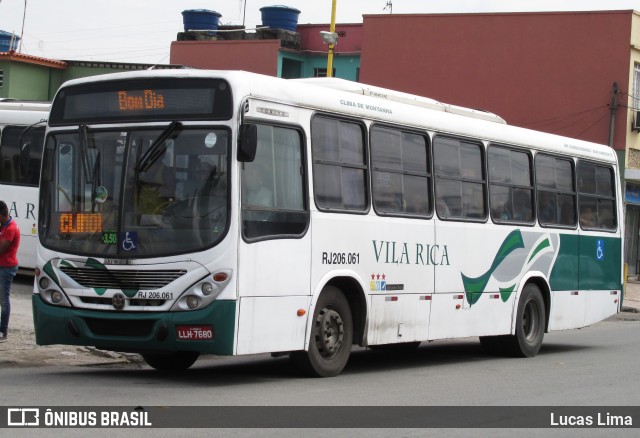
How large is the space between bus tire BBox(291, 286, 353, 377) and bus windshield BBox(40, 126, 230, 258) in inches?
71.1

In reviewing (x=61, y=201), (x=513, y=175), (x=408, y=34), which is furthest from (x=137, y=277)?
(x=408, y=34)

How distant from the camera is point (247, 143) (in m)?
10.8

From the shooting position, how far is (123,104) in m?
11.5

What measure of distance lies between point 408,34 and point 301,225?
31288 millimetres

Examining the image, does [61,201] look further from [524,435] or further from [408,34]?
[408,34]

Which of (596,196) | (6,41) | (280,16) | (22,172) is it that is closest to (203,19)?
(280,16)

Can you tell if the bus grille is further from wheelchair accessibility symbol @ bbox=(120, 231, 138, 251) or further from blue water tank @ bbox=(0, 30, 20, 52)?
blue water tank @ bbox=(0, 30, 20, 52)

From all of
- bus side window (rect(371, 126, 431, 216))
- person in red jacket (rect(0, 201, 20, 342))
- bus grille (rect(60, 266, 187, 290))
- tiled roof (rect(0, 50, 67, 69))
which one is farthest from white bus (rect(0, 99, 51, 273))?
tiled roof (rect(0, 50, 67, 69))

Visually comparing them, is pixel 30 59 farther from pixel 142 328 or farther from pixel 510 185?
pixel 142 328

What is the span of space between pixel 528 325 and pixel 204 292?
23.6 feet

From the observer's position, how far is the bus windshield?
10.9 m

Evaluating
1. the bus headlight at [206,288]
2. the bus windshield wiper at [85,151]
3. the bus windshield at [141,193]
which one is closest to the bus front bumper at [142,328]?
the bus headlight at [206,288]

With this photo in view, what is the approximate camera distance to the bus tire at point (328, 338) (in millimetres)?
11930

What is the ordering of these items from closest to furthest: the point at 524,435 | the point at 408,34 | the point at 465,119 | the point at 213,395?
1. the point at 524,435
2. the point at 213,395
3. the point at 465,119
4. the point at 408,34
